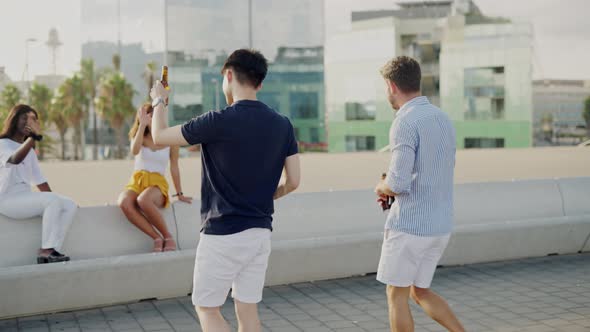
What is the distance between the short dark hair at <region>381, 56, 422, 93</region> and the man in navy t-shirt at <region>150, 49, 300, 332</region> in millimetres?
805

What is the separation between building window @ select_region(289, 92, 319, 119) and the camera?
88.2 m

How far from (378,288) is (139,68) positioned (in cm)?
9348

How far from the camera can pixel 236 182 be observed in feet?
12.4

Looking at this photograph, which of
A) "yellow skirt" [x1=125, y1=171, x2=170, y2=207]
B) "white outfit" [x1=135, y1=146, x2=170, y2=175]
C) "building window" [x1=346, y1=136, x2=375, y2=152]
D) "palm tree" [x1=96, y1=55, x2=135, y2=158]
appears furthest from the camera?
"building window" [x1=346, y1=136, x2=375, y2=152]

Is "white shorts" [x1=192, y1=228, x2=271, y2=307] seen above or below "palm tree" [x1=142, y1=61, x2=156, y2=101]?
below

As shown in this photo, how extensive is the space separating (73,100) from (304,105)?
25.5 m

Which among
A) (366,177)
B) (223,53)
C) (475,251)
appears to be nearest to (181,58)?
(223,53)

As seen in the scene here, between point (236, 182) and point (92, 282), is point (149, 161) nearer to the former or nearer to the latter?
point (92, 282)

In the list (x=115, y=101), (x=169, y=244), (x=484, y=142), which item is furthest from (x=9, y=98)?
(x=169, y=244)

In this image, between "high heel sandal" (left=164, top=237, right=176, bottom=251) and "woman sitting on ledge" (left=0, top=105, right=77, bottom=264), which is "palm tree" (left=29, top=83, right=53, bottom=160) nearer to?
"woman sitting on ledge" (left=0, top=105, right=77, bottom=264)

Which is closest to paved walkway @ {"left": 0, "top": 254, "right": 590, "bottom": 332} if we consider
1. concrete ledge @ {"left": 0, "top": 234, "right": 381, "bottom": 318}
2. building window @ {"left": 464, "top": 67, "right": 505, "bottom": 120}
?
concrete ledge @ {"left": 0, "top": 234, "right": 381, "bottom": 318}

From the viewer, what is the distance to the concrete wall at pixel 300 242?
20.3 ft

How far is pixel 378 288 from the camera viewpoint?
723 centimetres

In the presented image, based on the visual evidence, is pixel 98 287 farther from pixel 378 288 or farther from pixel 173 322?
pixel 378 288
